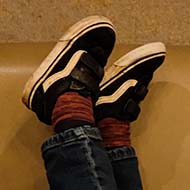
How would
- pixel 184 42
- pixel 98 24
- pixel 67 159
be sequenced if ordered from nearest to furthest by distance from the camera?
pixel 67 159, pixel 98 24, pixel 184 42

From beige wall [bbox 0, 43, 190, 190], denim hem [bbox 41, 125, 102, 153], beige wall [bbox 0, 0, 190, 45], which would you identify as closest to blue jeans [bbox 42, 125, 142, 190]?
denim hem [bbox 41, 125, 102, 153]

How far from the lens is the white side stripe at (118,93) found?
0.83 meters

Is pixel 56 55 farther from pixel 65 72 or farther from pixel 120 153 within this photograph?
pixel 120 153

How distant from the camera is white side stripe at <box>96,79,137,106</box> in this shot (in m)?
0.83

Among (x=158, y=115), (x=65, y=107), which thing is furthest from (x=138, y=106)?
(x=65, y=107)

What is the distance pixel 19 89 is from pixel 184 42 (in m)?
0.35

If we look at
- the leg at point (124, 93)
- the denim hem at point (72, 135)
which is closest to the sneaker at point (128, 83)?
the leg at point (124, 93)

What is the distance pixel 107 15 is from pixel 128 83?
0.19 metres

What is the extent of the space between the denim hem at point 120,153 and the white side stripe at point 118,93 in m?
0.09

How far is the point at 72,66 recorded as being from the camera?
0.78 metres

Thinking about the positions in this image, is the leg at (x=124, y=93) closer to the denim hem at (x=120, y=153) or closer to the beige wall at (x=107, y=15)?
the denim hem at (x=120, y=153)

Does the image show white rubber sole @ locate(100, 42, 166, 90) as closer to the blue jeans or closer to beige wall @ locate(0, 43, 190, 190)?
beige wall @ locate(0, 43, 190, 190)

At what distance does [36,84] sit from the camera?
763mm

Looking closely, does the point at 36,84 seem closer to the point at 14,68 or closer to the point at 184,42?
the point at 14,68
